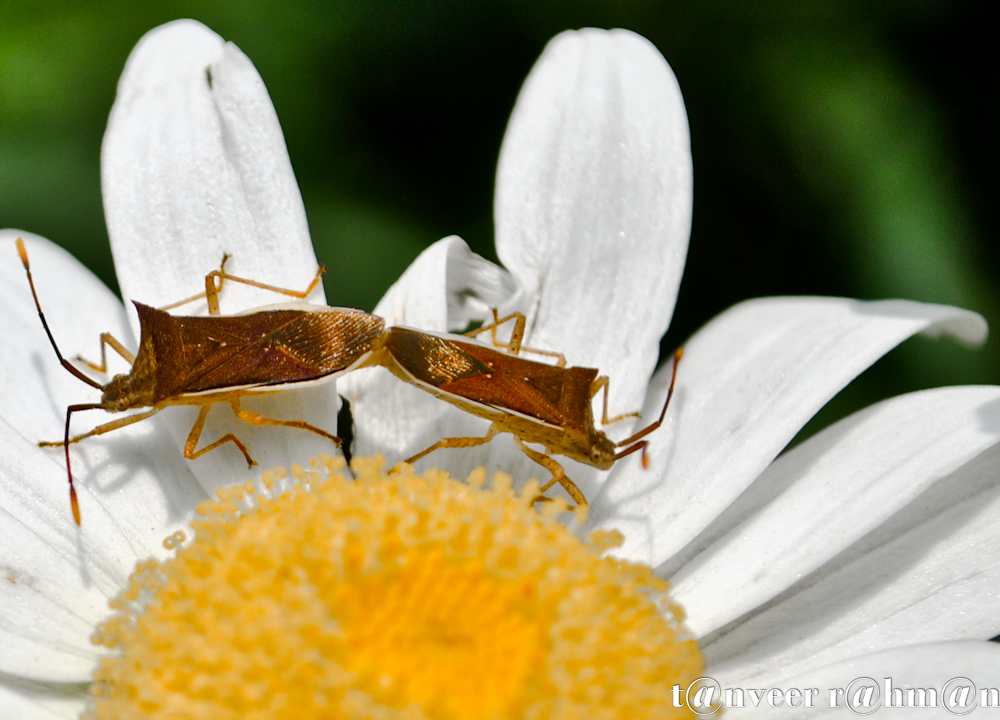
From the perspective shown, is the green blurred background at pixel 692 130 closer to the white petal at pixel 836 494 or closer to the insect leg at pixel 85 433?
the white petal at pixel 836 494

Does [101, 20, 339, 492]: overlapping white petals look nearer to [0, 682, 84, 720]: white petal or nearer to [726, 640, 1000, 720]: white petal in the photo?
→ [0, 682, 84, 720]: white petal

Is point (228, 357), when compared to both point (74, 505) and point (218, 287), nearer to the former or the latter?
point (218, 287)

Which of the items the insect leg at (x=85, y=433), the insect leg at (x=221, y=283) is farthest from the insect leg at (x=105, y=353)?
the insect leg at (x=221, y=283)

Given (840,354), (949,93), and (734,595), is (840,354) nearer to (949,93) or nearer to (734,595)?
(734,595)

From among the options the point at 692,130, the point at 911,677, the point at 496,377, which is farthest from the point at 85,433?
the point at 911,677

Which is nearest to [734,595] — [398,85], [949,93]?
[949,93]
